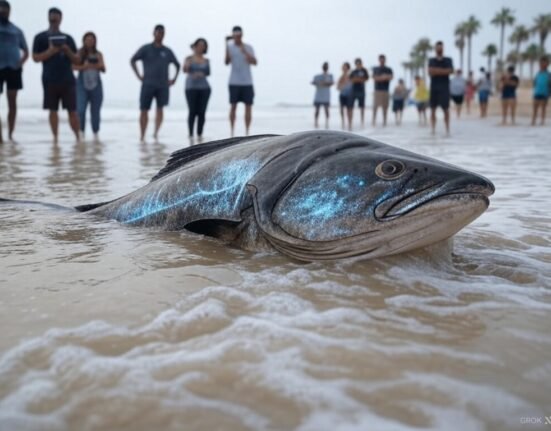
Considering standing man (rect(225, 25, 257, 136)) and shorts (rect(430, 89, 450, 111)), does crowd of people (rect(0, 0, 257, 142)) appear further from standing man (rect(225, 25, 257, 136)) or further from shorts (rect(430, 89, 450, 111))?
shorts (rect(430, 89, 450, 111))

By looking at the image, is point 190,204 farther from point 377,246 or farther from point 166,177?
point 377,246

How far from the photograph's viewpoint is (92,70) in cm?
1084

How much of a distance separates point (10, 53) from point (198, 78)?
125 inches

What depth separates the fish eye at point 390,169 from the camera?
2125 millimetres

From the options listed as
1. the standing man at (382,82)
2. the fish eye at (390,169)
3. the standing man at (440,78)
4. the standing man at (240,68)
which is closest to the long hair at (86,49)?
the standing man at (240,68)

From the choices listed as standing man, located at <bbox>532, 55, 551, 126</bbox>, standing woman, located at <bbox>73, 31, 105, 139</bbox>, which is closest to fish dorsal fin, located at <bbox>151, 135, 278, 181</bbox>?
standing woman, located at <bbox>73, 31, 105, 139</bbox>

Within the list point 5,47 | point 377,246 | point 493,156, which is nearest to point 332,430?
point 377,246

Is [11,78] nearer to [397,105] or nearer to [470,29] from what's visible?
[397,105]

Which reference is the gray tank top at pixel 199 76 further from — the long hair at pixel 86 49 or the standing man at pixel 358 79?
the standing man at pixel 358 79

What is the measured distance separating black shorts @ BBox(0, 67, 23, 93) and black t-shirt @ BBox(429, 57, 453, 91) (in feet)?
25.8

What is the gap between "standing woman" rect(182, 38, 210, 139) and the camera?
10.2 m

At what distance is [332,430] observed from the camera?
3.62 ft

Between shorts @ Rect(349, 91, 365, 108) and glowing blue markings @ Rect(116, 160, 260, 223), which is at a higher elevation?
shorts @ Rect(349, 91, 365, 108)

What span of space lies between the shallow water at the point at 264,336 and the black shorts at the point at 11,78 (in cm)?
720
